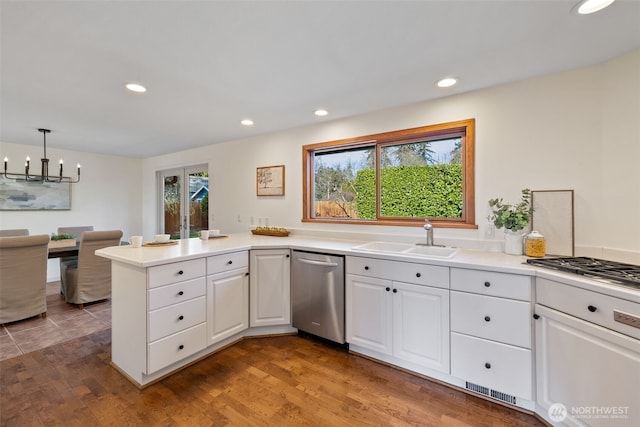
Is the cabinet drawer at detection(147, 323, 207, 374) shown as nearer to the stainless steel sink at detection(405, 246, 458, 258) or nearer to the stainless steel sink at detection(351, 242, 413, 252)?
the stainless steel sink at detection(351, 242, 413, 252)

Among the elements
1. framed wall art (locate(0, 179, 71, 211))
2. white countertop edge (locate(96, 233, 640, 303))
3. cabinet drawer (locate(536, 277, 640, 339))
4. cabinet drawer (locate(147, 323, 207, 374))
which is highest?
framed wall art (locate(0, 179, 71, 211))

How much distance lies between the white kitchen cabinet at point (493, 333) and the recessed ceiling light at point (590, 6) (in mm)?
1426

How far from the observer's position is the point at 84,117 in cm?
294

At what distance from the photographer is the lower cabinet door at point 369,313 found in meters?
2.12

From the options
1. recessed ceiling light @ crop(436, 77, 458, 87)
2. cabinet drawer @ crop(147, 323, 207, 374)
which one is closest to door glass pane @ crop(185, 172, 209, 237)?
cabinet drawer @ crop(147, 323, 207, 374)

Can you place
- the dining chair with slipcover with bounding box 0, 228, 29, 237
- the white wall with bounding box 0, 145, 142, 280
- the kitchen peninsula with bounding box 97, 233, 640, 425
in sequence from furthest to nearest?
the white wall with bounding box 0, 145, 142, 280
the dining chair with slipcover with bounding box 0, 228, 29, 237
the kitchen peninsula with bounding box 97, 233, 640, 425

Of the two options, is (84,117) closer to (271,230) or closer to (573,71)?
(271,230)

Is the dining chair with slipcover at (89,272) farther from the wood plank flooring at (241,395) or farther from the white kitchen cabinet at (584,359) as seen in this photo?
the white kitchen cabinet at (584,359)

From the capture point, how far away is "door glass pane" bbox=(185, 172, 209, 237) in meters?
4.62

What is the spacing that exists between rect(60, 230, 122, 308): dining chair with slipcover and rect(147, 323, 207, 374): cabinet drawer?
2.02 metres

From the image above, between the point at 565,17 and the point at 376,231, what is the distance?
6.47ft

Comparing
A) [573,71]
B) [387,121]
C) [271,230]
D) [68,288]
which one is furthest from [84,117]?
[573,71]

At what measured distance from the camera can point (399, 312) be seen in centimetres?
207

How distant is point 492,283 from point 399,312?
2.22 feet
